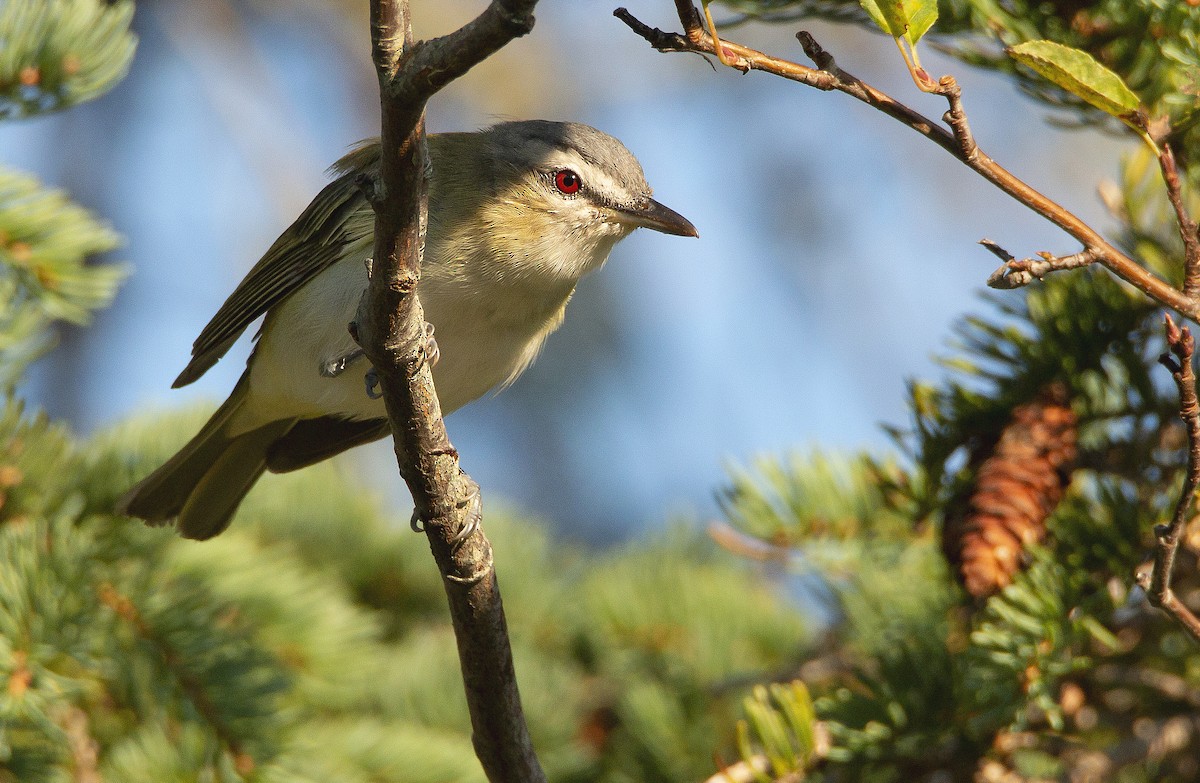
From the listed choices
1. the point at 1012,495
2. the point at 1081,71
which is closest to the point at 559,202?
the point at 1012,495

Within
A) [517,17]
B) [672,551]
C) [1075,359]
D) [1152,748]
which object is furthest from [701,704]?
[517,17]

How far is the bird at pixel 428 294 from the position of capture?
131 inches

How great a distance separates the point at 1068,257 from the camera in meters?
1.74

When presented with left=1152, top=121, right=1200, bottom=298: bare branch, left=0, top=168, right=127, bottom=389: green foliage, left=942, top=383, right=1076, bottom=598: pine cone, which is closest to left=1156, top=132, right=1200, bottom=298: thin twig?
left=1152, top=121, right=1200, bottom=298: bare branch

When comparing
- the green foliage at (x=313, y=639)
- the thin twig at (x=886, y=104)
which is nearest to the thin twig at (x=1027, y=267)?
the thin twig at (x=886, y=104)

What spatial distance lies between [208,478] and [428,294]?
1.00 m

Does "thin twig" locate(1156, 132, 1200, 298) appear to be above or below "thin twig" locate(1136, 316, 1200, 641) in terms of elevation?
above

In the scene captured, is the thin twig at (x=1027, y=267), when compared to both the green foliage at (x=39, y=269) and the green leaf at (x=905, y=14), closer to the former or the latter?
the green leaf at (x=905, y=14)

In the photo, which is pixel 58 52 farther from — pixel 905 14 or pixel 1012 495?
pixel 1012 495

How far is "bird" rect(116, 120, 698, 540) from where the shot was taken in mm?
3328

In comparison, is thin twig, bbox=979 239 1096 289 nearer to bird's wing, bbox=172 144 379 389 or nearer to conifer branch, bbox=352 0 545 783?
conifer branch, bbox=352 0 545 783

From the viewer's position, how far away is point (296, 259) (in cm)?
376

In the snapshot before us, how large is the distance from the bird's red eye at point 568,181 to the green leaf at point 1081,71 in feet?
6.64

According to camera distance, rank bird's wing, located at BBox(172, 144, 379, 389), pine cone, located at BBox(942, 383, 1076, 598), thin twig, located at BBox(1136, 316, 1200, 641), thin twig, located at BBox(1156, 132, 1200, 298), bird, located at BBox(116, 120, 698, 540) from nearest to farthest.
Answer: thin twig, located at BBox(1136, 316, 1200, 641) → thin twig, located at BBox(1156, 132, 1200, 298) → pine cone, located at BBox(942, 383, 1076, 598) → bird, located at BBox(116, 120, 698, 540) → bird's wing, located at BBox(172, 144, 379, 389)
